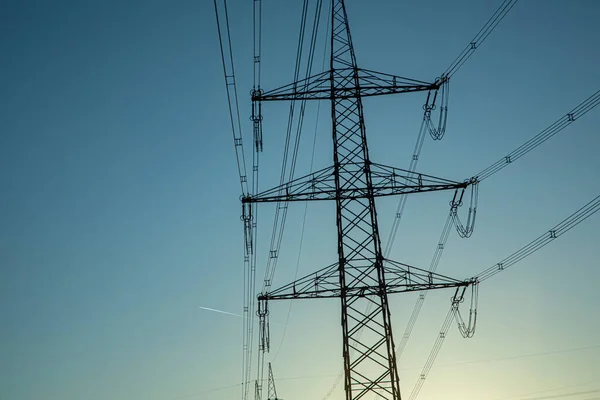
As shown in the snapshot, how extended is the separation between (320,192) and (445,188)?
4.89m

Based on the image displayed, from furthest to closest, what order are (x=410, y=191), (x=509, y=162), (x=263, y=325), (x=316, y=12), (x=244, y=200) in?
(x=263, y=325), (x=244, y=200), (x=410, y=191), (x=509, y=162), (x=316, y=12)

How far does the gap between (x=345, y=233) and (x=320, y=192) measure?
6.29 ft

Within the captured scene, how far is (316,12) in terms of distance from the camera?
17766mm

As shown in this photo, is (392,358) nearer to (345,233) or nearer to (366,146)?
(345,233)

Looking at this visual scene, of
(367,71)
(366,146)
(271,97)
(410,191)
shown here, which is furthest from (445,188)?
(271,97)

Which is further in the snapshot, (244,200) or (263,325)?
(263,325)

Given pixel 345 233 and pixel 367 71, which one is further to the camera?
pixel 367 71

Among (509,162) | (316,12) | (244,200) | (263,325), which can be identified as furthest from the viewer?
(263,325)

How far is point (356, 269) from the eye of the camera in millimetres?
20750

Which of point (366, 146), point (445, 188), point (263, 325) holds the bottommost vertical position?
point (263, 325)

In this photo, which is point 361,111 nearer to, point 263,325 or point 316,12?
point 316,12

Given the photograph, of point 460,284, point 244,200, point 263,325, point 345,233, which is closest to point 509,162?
point 460,284

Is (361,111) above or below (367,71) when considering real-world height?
below

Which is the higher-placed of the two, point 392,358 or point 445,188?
point 445,188
